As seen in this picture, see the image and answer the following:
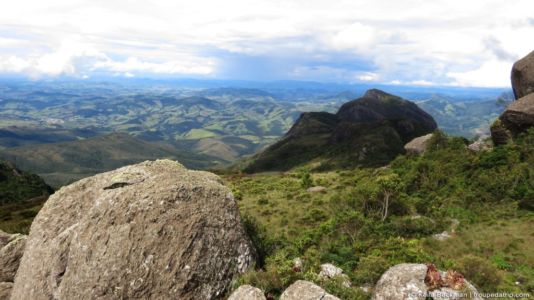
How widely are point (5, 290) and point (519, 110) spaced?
254ft

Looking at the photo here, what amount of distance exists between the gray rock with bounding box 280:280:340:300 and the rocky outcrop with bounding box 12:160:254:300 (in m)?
3.32

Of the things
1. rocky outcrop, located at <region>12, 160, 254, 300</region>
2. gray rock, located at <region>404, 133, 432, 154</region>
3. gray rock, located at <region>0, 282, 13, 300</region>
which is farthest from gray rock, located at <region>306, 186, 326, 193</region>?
gray rock, located at <region>0, 282, 13, 300</region>

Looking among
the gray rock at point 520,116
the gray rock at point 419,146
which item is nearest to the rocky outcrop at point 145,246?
the gray rock at point 520,116

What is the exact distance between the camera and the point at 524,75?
73.3 m

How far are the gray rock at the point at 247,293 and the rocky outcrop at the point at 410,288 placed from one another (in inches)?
201

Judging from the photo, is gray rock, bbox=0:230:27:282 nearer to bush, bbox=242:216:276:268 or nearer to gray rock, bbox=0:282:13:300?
gray rock, bbox=0:282:13:300

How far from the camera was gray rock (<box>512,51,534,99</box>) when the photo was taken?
72.2 metres

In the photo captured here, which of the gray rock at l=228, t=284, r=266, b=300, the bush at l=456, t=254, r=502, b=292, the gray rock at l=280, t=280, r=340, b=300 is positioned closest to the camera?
the gray rock at l=280, t=280, r=340, b=300

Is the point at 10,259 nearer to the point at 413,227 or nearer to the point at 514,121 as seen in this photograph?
the point at 413,227

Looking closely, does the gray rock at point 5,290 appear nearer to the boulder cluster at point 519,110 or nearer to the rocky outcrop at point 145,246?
the rocky outcrop at point 145,246

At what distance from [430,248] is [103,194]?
30.1 metres

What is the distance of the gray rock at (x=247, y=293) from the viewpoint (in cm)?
1551

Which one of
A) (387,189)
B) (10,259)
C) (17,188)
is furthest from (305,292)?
(17,188)

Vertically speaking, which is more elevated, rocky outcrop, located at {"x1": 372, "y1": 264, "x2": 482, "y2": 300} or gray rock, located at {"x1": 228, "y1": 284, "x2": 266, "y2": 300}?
rocky outcrop, located at {"x1": 372, "y1": 264, "x2": 482, "y2": 300}
